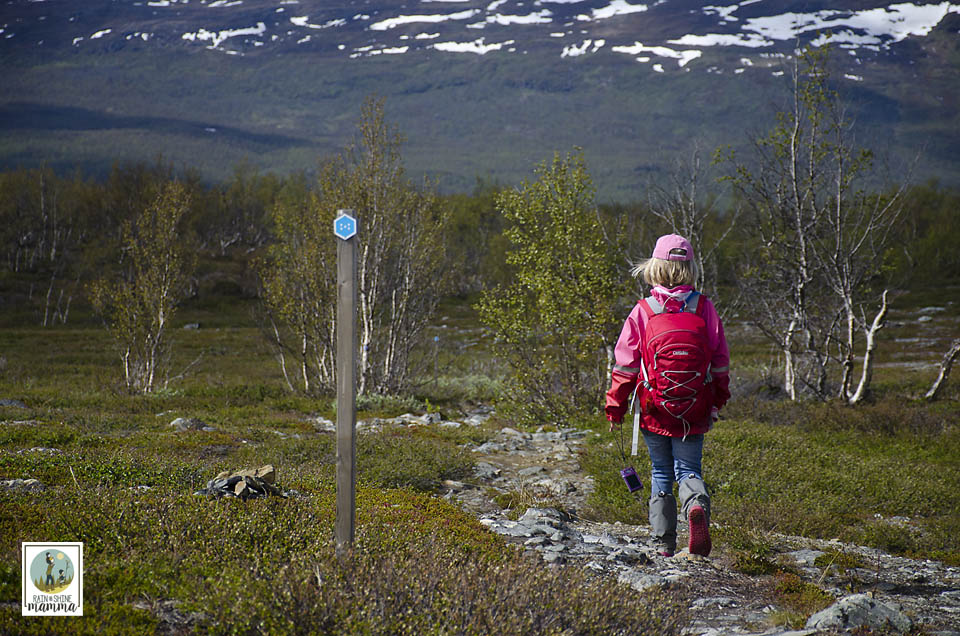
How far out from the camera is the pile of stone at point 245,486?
22.1 feet

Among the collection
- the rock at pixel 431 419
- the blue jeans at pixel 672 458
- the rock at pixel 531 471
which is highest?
the blue jeans at pixel 672 458

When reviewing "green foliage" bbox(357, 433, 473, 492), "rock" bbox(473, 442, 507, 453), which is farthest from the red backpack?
"rock" bbox(473, 442, 507, 453)

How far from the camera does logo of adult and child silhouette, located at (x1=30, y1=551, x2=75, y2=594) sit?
14.1 feet

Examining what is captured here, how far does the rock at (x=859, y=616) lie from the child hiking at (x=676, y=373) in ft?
3.25

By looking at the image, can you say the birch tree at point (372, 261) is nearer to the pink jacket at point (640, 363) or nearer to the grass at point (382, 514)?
the grass at point (382, 514)

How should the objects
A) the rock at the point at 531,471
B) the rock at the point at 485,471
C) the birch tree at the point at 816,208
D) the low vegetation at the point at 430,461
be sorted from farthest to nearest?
1. the birch tree at the point at 816,208
2. the rock at the point at 531,471
3. the rock at the point at 485,471
4. the low vegetation at the point at 430,461

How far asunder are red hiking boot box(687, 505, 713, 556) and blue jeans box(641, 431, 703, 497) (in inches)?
11.0

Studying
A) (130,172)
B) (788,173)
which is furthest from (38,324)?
(788,173)

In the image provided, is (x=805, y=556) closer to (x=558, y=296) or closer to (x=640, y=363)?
(x=640, y=363)

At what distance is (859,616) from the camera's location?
486 centimetres

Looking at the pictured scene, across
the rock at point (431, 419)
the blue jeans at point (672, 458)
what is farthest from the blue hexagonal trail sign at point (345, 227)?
the rock at point (431, 419)

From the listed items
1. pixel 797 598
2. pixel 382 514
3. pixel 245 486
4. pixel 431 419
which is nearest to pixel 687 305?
pixel 797 598

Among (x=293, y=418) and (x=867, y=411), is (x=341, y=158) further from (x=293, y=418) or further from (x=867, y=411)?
(x=867, y=411)

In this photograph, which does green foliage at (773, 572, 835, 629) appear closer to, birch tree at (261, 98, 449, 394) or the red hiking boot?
the red hiking boot
